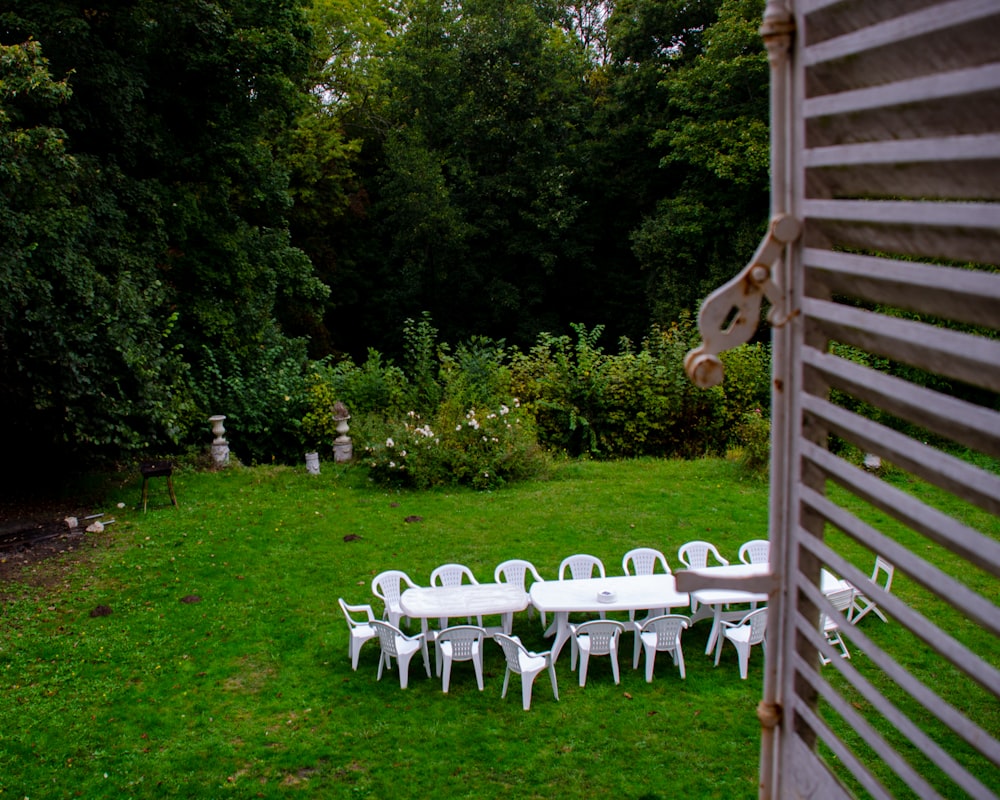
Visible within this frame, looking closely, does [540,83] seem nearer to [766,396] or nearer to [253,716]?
[766,396]

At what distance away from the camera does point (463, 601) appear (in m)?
8.16

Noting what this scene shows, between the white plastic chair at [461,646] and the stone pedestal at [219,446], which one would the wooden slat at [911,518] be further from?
the stone pedestal at [219,446]

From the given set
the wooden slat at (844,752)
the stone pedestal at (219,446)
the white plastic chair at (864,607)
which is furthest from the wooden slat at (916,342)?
the stone pedestal at (219,446)

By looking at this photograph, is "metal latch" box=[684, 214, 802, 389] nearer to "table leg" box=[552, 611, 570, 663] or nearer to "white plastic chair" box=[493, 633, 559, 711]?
"white plastic chair" box=[493, 633, 559, 711]

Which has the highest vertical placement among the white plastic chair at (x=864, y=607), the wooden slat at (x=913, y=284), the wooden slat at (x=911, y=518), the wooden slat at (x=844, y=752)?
the wooden slat at (x=913, y=284)

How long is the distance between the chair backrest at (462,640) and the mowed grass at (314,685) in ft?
1.22

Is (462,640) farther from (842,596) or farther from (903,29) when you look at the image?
(903,29)

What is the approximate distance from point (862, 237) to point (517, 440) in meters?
12.8

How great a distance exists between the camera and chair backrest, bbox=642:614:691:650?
7652 mm

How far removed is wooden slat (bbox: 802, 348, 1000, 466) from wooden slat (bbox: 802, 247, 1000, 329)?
15 centimetres

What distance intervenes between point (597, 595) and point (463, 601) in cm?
132

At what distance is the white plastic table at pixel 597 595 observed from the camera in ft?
26.2

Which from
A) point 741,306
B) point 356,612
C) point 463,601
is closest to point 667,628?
point 463,601

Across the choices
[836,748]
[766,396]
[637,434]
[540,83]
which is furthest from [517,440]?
[540,83]
